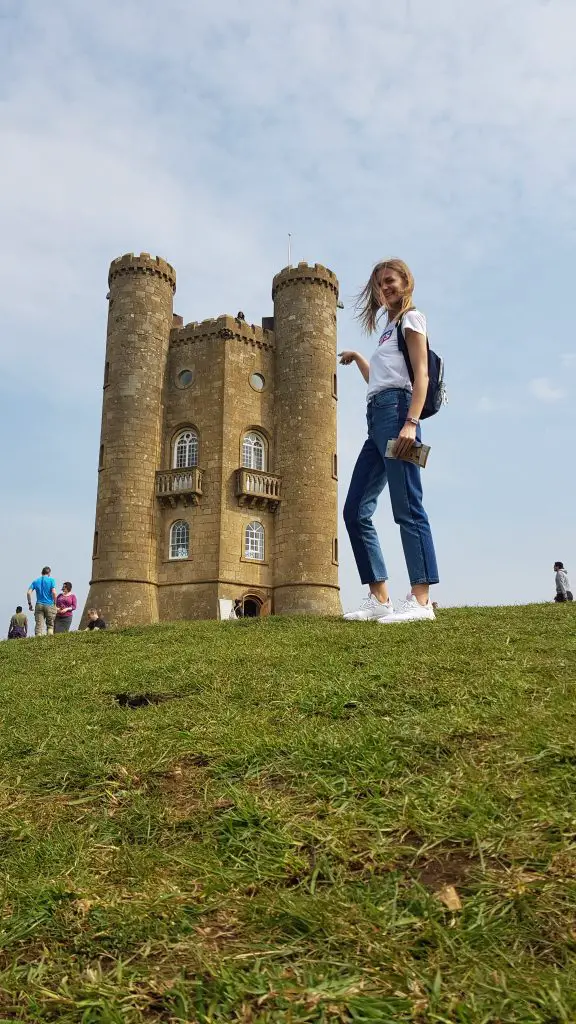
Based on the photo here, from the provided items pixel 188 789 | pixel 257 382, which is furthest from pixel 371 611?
pixel 257 382

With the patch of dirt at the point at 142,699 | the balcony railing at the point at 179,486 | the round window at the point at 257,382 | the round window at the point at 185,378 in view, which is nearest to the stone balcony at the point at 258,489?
the balcony railing at the point at 179,486

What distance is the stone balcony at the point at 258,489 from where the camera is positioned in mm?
32500

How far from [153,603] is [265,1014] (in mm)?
30547

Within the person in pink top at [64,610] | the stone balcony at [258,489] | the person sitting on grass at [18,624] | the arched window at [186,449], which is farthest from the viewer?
the arched window at [186,449]

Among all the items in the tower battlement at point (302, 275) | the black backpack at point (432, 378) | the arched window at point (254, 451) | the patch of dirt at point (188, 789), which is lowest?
the patch of dirt at point (188, 789)

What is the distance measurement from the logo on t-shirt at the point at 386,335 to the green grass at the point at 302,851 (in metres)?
3.65

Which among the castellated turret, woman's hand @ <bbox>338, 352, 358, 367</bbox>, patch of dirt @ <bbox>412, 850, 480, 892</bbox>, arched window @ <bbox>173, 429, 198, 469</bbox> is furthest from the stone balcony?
patch of dirt @ <bbox>412, 850, 480, 892</bbox>

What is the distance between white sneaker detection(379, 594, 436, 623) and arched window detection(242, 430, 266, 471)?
87.1 feet

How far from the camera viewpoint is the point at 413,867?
8.03 ft

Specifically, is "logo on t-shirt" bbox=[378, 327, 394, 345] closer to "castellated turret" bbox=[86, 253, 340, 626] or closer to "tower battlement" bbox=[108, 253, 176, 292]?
"castellated turret" bbox=[86, 253, 340, 626]

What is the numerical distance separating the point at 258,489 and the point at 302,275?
398 inches

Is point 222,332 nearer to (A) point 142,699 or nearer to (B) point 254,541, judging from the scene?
(B) point 254,541

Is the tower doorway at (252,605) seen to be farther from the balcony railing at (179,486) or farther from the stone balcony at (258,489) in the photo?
the balcony railing at (179,486)

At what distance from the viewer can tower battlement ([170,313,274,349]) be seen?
34.1 metres
